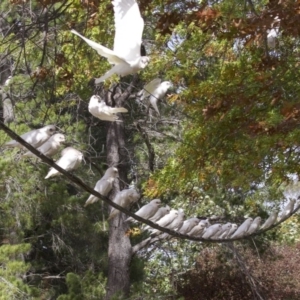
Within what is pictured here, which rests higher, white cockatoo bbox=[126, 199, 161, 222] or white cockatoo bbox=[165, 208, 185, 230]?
white cockatoo bbox=[126, 199, 161, 222]

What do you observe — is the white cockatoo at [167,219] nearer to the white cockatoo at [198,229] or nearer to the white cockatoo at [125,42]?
the white cockatoo at [198,229]

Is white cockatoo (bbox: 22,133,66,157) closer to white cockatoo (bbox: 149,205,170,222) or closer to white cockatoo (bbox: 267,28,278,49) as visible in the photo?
white cockatoo (bbox: 149,205,170,222)

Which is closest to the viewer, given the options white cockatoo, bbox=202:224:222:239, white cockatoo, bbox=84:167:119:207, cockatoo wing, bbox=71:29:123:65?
cockatoo wing, bbox=71:29:123:65

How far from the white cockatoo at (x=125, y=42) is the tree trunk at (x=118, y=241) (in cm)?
522

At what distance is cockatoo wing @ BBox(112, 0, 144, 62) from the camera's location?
1.15 m

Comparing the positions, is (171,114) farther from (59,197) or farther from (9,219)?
(9,219)

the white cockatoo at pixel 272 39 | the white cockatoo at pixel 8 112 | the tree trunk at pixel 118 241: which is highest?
→ the white cockatoo at pixel 272 39

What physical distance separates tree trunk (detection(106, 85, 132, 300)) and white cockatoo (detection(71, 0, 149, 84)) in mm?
5221

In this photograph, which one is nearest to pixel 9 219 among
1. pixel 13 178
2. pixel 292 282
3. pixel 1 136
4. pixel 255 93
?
pixel 13 178

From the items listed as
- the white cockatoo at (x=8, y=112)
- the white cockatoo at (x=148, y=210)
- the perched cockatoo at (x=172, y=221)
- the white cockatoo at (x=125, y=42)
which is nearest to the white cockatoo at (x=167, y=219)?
the perched cockatoo at (x=172, y=221)

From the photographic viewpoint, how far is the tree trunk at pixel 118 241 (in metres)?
6.72

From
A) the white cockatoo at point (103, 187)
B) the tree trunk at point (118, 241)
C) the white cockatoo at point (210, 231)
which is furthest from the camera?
the tree trunk at point (118, 241)

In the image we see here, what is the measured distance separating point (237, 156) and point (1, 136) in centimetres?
241

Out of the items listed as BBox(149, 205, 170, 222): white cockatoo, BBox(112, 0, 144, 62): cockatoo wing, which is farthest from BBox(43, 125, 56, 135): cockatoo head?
BBox(149, 205, 170, 222): white cockatoo
